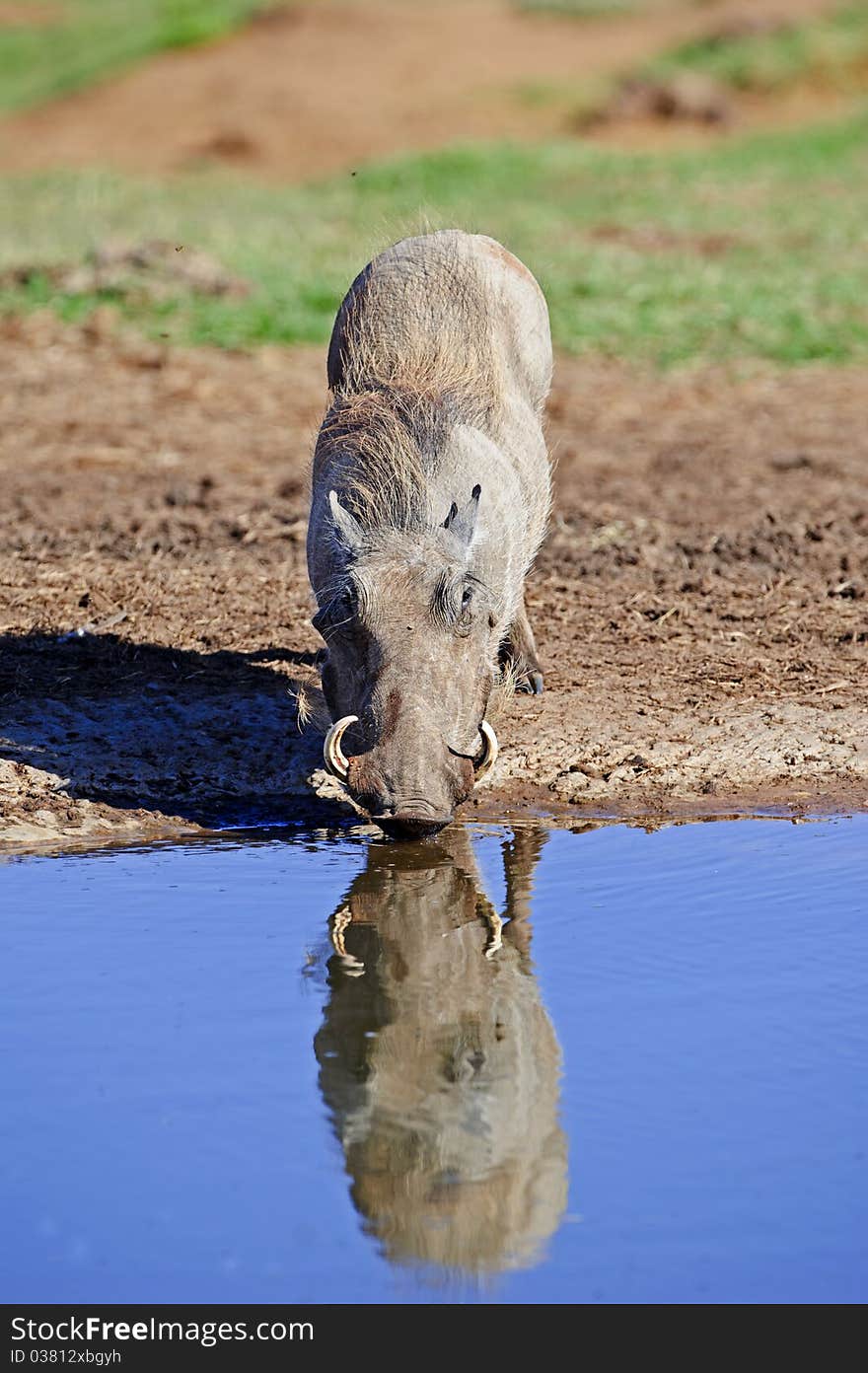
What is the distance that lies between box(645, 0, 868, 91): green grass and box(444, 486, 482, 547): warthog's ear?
2247cm

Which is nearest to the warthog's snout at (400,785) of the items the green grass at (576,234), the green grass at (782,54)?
the green grass at (576,234)

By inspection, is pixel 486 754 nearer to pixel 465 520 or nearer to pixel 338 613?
pixel 338 613

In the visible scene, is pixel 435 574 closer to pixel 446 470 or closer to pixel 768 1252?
pixel 446 470

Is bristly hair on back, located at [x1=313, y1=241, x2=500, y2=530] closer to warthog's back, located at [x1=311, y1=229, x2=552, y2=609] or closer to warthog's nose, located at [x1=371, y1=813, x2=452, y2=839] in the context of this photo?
warthog's back, located at [x1=311, y1=229, x2=552, y2=609]

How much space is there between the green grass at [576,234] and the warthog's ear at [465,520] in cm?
204

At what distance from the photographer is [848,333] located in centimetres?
1069

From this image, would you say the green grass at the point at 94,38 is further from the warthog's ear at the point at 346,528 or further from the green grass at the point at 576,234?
the warthog's ear at the point at 346,528

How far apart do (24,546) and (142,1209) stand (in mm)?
4587

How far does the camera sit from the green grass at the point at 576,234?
1064cm

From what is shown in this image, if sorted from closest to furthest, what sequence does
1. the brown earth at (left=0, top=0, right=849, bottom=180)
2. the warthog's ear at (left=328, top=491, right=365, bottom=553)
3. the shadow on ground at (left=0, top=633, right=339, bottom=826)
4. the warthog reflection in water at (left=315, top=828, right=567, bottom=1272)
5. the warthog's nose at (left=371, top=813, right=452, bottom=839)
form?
the warthog reflection in water at (left=315, top=828, right=567, bottom=1272), the warthog's nose at (left=371, top=813, right=452, bottom=839), the warthog's ear at (left=328, top=491, right=365, bottom=553), the shadow on ground at (left=0, top=633, right=339, bottom=826), the brown earth at (left=0, top=0, right=849, bottom=180)

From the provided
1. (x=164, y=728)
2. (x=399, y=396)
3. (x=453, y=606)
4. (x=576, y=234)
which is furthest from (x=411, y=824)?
(x=576, y=234)

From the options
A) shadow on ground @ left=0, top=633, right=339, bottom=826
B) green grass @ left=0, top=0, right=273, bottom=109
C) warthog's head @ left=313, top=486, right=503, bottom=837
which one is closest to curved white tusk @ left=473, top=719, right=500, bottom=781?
warthog's head @ left=313, top=486, right=503, bottom=837

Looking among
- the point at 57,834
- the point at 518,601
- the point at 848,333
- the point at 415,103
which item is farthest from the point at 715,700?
the point at 415,103

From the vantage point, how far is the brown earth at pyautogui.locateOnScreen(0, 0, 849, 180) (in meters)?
24.3
